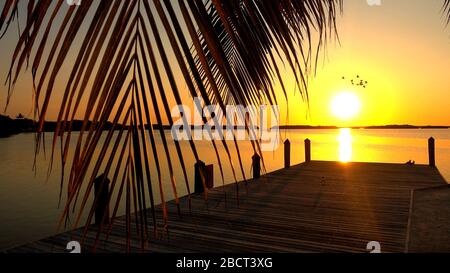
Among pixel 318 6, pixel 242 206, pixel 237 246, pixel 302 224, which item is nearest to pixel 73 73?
pixel 318 6

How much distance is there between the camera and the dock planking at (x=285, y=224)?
4.11 m

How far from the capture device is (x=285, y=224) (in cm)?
512

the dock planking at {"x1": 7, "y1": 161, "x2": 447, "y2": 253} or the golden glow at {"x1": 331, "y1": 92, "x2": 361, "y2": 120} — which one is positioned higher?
the golden glow at {"x1": 331, "y1": 92, "x2": 361, "y2": 120}

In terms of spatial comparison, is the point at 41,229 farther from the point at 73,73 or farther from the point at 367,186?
the point at 73,73

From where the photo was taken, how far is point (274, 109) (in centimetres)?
62

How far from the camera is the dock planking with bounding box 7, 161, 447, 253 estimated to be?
4.11m

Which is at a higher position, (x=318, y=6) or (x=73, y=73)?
(x=318, y=6)

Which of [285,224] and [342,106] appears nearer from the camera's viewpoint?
[342,106]

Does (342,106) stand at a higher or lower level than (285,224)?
higher

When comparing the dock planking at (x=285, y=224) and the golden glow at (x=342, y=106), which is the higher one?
the golden glow at (x=342, y=106)

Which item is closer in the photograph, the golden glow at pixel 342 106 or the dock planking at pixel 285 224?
the golden glow at pixel 342 106

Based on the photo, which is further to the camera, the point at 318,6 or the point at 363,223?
the point at 363,223

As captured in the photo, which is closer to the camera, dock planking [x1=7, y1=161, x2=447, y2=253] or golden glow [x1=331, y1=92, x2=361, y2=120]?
golden glow [x1=331, y1=92, x2=361, y2=120]
